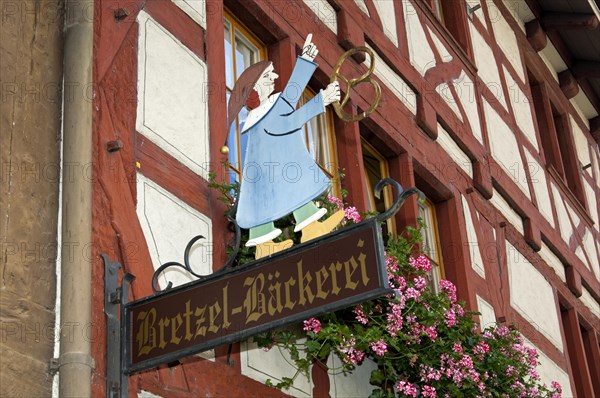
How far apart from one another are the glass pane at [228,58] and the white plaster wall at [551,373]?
384cm

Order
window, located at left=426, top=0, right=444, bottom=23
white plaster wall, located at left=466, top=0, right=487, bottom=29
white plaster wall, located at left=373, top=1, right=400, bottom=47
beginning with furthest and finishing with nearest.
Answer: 1. white plaster wall, located at left=466, top=0, right=487, bottom=29
2. window, located at left=426, top=0, right=444, bottom=23
3. white plaster wall, located at left=373, top=1, right=400, bottom=47

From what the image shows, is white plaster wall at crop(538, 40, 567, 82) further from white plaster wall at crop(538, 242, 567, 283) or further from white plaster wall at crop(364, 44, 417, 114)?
white plaster wall at crop(364, 44, 417, 114)

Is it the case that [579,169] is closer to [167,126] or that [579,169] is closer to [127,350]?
[167,126]

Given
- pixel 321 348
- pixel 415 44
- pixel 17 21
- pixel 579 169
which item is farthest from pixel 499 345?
pixel 579 169

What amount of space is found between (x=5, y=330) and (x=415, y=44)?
563 cm

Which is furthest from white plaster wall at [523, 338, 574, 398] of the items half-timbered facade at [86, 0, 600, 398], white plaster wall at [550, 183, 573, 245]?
white plaster wall at [550, 183, 573, 245]

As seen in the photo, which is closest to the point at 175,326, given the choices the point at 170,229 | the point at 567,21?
the point at 170,229

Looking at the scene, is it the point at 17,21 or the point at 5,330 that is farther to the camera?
the point at 17,21

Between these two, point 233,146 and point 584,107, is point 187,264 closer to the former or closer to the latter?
point 233,146

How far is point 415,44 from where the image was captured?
31.1 feet

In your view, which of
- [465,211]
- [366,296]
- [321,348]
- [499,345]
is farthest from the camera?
[465,211]

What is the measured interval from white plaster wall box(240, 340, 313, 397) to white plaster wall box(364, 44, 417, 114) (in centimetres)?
289

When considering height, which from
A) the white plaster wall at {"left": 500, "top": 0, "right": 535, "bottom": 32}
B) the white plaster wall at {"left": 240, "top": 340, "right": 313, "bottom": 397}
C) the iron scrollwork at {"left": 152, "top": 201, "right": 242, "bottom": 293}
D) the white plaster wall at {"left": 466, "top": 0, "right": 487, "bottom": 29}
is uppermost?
the white plaster wall at {"left": 500, "top": 0, "right": 535, "bottom": 32}

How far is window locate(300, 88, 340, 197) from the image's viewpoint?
739cm
